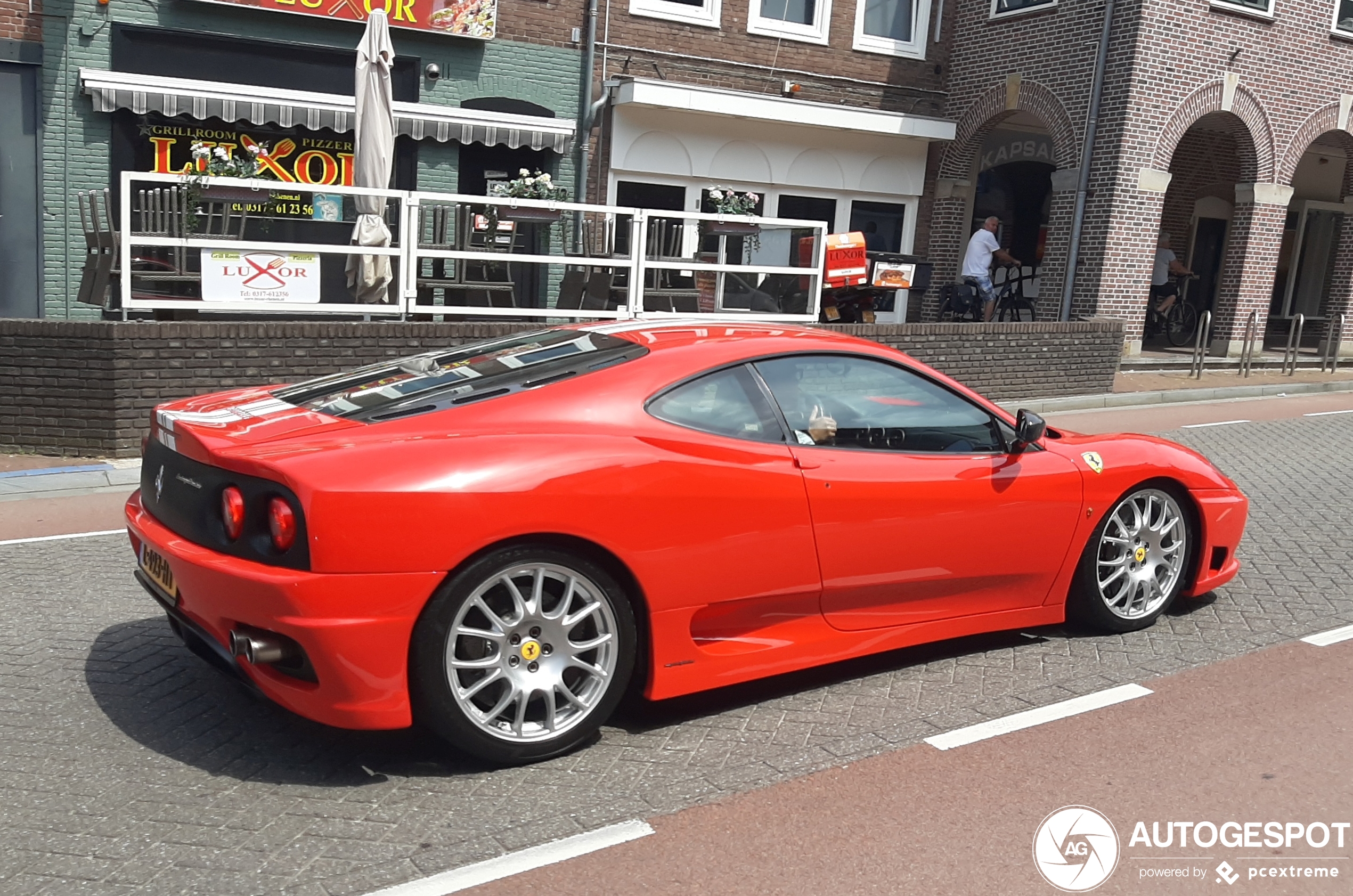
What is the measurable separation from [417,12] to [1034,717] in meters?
13.6

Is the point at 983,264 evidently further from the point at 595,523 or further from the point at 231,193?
the point at 595,523

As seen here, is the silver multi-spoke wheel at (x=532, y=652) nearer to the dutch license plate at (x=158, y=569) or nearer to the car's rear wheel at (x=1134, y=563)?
the dutch license plate at (x=158, y=569)

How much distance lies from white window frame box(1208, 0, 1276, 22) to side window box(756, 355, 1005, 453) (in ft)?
50.5

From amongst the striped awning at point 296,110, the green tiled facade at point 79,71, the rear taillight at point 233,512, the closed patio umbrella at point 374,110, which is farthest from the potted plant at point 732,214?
the rear taillight at point 233,512

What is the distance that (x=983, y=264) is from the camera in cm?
1819

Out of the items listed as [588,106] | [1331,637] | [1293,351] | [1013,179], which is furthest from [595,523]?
[1013,179]

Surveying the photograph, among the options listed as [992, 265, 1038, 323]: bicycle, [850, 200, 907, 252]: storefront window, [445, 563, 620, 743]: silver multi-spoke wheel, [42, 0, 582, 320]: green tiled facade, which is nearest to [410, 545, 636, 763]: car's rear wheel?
[445, 563, 620, 743]: silver multi-spoke wheel

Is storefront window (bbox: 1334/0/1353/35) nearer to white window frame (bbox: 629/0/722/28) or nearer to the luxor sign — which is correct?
white window frame (bbox: 629/0/722/28)

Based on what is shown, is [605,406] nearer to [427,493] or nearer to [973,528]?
[427,493]

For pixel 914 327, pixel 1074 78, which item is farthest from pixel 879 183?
pixel 914 327

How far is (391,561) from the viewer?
354cm

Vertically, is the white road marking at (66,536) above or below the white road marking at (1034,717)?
below

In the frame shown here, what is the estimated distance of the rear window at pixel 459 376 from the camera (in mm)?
4117

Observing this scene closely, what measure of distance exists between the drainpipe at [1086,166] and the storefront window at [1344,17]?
14.8 feet
